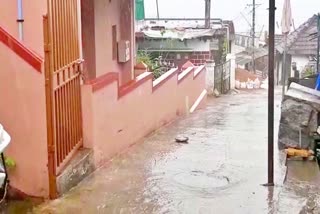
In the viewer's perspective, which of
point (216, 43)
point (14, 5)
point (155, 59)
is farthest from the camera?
point (216, 43)

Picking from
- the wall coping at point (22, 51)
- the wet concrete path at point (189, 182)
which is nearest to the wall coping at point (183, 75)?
the wet concrete path at point (189, 182)

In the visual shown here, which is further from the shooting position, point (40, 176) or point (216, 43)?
point (216, 43)

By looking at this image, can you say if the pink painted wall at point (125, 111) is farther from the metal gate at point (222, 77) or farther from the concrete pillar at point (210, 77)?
the metal gate at point (222, 77)

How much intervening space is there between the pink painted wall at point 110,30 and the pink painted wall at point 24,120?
5375 millimetres

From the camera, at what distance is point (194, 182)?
7297 millimetres

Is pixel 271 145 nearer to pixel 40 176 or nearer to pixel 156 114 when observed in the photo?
pixel 40 176

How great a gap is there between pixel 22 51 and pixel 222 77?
18702mm

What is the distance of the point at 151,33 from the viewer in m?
24.0

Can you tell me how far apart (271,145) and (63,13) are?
117 inches

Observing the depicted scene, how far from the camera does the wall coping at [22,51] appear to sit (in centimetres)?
584

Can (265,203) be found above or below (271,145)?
below

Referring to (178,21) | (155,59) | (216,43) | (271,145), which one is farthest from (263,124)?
(178,21)

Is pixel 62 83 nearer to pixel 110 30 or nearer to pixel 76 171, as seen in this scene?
pixel 76 171

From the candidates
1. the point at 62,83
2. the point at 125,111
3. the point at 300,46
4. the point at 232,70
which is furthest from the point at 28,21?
the point at 300,46
